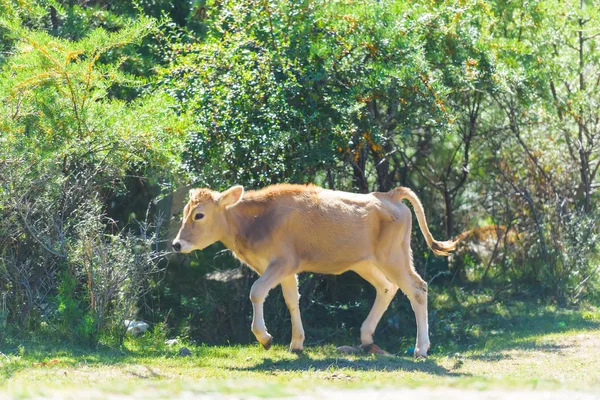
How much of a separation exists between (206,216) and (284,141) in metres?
1.91

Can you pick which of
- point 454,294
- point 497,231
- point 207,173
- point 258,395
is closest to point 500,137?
point 497,231

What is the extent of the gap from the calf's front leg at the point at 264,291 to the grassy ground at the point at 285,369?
0.91 feet

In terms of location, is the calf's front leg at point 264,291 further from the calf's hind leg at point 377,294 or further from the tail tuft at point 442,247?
the tail tuft at point 442,247

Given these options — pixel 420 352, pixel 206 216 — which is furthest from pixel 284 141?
pixel 420 352

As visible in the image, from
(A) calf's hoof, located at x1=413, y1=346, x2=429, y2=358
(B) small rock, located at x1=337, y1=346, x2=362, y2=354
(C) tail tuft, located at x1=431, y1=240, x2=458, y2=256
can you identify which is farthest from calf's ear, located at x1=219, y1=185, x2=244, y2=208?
(A) calf's hoof, located at x1=413, y1=346, x2=429, y2=358

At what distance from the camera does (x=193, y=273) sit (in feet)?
53.0

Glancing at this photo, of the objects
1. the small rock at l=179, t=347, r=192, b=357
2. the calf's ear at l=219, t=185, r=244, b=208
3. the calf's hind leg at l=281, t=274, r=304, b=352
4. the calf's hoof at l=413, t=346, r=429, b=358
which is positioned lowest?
the small rock at l=179, t=347, r=192, b=357

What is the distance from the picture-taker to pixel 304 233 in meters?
11.8

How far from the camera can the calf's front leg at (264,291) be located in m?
11.1

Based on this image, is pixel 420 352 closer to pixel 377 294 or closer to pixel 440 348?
pixel 377 294

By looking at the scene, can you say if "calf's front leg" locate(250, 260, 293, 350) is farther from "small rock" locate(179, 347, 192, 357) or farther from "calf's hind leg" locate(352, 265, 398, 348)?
"calf's hind leg" locate(352, 265, 398, 348)

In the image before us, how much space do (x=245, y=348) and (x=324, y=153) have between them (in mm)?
2971

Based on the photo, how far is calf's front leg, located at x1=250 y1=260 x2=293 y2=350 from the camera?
11.1 metres

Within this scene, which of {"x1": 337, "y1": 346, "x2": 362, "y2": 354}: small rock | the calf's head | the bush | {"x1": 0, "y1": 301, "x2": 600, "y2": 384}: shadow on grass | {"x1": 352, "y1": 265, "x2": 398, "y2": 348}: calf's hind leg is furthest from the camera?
{"x1": 352, "y1": 265, "x2": 398, "y2": 348}: calf's hind leg
